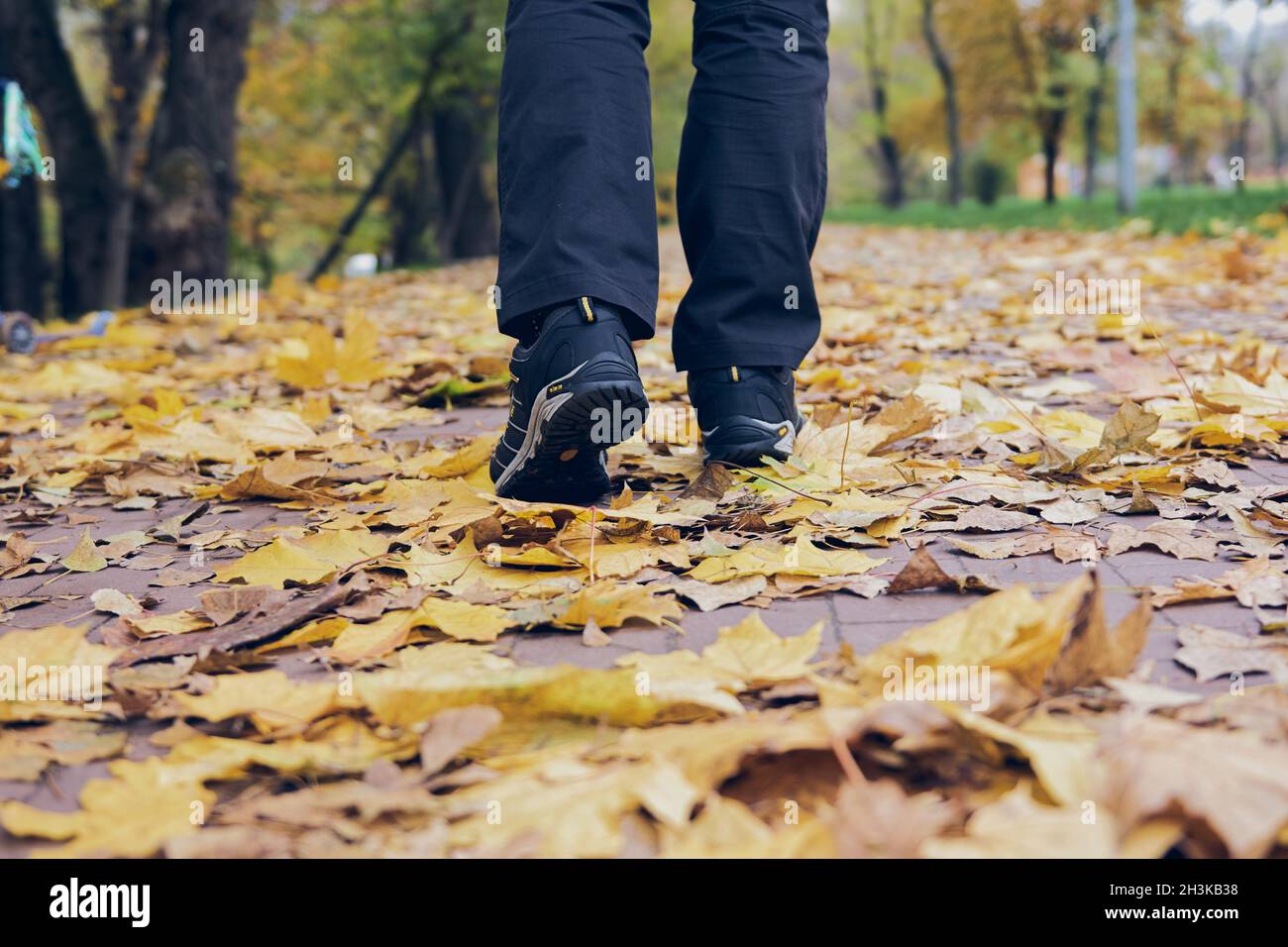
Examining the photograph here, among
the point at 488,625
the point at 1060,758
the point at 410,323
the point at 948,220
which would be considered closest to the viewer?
the point at 1060,758

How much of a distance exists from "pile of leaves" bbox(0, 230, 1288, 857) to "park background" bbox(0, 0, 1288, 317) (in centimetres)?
85

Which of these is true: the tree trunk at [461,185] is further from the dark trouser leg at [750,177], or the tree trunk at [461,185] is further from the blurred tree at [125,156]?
the dark trouser leg at [750,177]

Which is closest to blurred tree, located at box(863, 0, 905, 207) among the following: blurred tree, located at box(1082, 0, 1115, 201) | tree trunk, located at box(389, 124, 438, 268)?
blurred tree, located at box(1082, 0, 1115, 201)

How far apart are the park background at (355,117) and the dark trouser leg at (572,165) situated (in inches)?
15.4

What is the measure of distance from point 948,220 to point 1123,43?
5099 millimetres

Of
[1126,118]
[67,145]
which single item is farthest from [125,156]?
[1126,118]

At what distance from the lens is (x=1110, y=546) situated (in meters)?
1.74

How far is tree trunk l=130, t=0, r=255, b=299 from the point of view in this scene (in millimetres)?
7312

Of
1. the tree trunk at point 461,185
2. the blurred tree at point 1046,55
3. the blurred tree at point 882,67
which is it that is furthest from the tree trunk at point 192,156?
the blurred tree at point 882,67

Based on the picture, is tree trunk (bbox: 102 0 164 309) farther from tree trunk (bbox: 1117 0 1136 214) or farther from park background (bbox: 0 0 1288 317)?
tree trunk (bbox: 1117 0 1136 214)

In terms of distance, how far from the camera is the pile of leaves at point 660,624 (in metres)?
1.01
